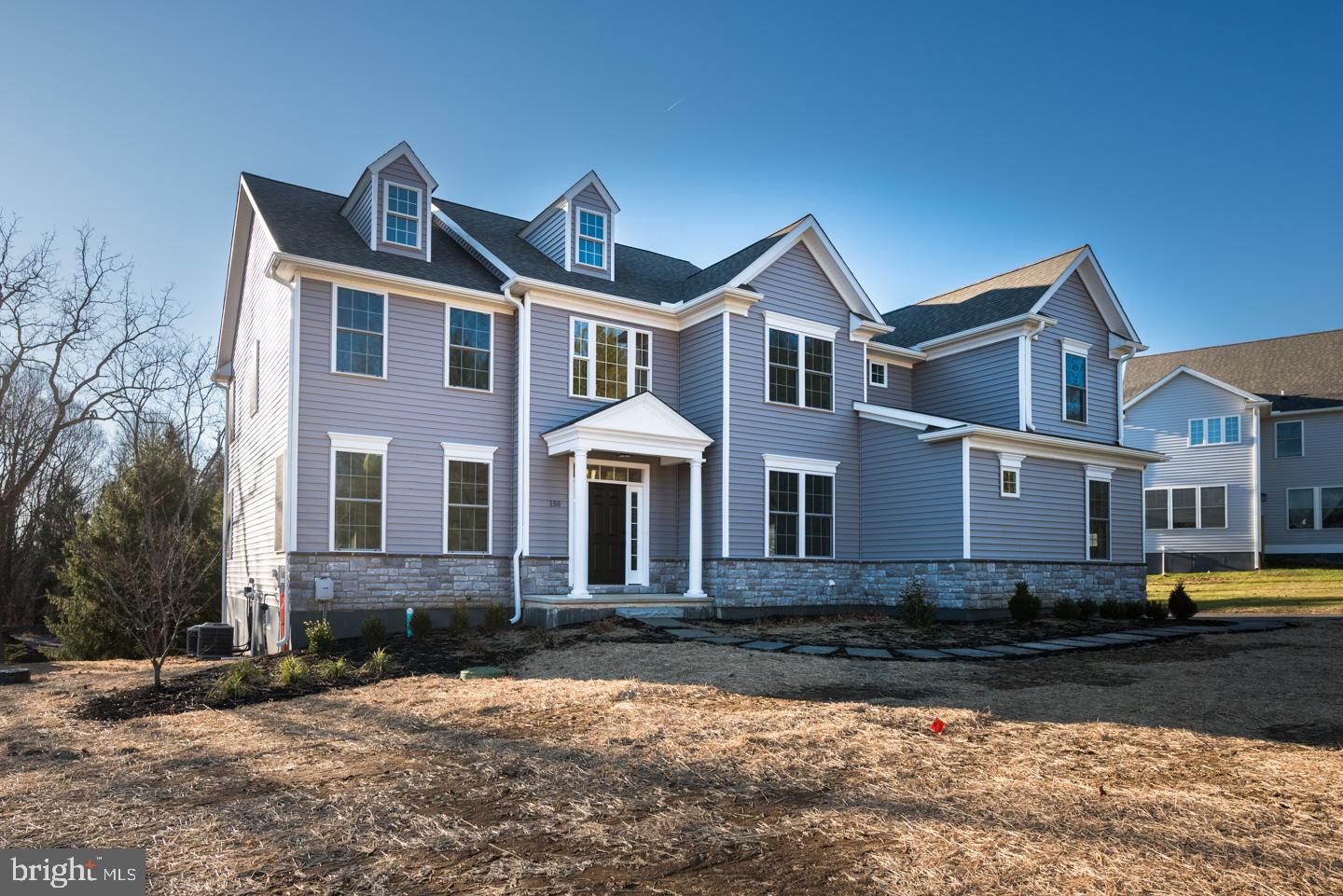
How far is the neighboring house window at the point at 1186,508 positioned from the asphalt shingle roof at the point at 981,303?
14.9 m

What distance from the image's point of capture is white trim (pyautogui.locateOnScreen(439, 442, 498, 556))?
15562mm

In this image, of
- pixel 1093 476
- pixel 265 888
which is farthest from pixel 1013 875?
pixel 1093 476

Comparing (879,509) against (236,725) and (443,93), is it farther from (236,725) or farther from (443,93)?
(236,725)

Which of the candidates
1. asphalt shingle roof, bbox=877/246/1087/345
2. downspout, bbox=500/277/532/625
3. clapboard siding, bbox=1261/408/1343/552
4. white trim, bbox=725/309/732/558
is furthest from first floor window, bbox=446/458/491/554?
clapboard siding, bbox=1261/408/1343/552

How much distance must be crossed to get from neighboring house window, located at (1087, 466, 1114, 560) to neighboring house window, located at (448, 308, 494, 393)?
1295 cm

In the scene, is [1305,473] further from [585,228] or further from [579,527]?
[579,527]

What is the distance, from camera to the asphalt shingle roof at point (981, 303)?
1991 cm

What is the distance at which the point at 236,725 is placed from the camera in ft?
25.9

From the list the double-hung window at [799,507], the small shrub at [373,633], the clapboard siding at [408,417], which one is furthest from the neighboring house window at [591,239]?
the small shrub at [373,633]

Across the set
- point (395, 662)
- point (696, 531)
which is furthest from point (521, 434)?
point (395, 662)

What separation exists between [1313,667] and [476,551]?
12116 mm

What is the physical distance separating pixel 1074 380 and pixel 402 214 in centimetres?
1502

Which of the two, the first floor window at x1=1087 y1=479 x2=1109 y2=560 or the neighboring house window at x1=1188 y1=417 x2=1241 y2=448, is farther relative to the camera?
the neighboring house window at x1=1188 y1=417 x2=1241 y2=448

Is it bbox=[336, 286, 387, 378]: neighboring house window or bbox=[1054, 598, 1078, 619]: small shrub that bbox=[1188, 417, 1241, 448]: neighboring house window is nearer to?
bbox=[1054, 598, 1078, 619]: small shrub
